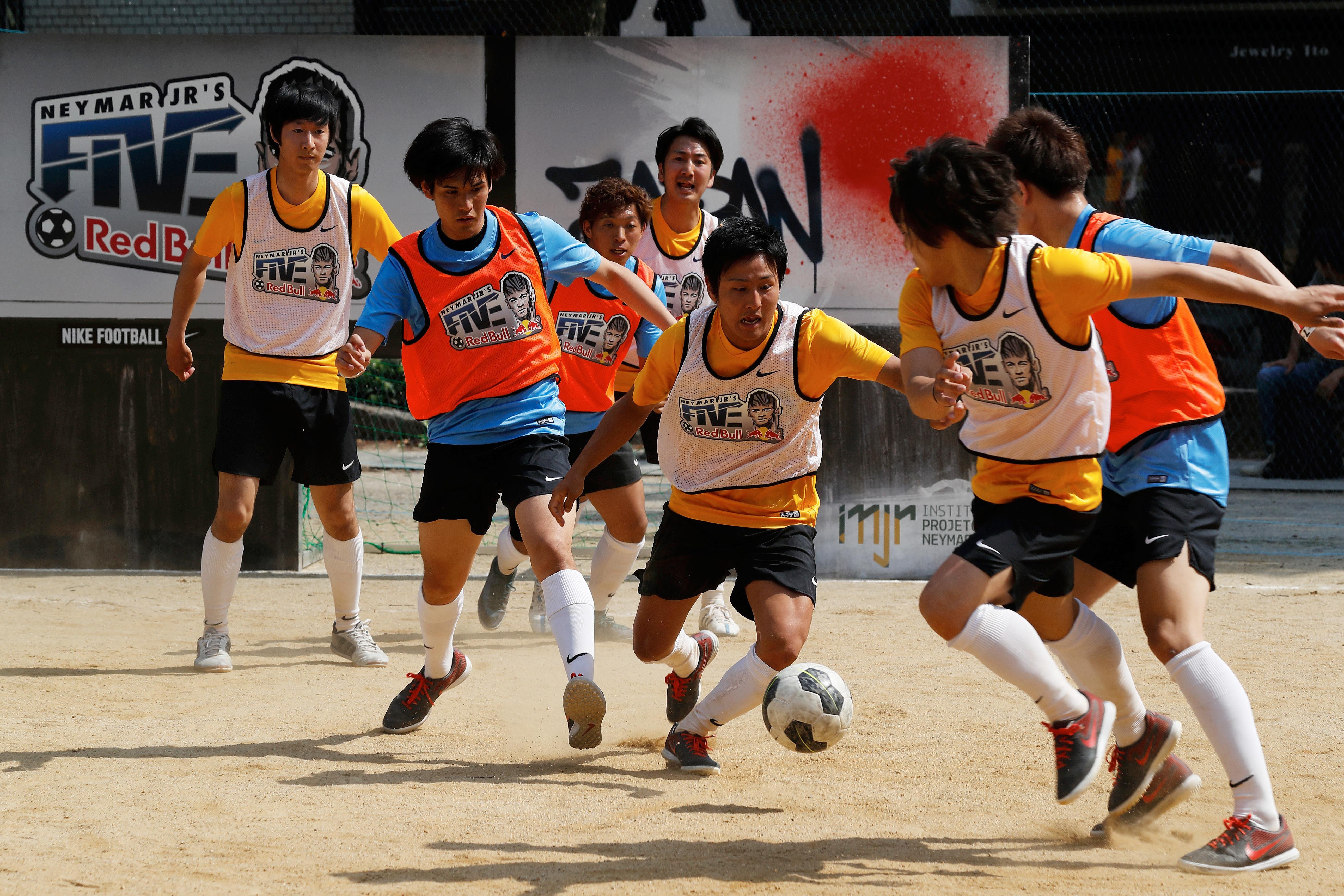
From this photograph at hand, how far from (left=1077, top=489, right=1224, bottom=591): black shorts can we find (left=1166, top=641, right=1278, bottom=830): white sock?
235 mm

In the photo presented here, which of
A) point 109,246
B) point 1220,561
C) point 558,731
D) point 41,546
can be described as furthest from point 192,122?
point 1220,561

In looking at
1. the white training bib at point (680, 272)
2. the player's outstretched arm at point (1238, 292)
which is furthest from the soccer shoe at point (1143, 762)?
the white training bib at point (680, 272)

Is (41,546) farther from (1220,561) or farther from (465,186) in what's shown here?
(1220,561)

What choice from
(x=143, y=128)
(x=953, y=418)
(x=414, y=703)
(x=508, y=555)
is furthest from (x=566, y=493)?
(x=143, y=128)

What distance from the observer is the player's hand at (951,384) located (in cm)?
297

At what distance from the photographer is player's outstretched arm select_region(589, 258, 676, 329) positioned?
452 cm

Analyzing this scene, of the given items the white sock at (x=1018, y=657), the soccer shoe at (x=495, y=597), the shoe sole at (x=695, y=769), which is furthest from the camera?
the soccer shoe at (x=495, y=597)

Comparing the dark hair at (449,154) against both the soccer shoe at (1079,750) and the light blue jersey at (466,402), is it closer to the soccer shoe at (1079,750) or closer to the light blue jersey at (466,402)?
the light blue jersey at (466,402)

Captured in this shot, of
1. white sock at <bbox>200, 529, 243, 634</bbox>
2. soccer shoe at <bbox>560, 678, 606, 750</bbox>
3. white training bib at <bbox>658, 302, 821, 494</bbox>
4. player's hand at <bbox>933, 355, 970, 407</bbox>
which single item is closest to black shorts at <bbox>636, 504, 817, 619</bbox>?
white training bib at <bbox>658, 302, 821, 494</bbox>

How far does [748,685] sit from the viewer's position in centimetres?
388

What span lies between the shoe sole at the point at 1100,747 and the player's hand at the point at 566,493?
1.60 m

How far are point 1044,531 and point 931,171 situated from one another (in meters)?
0.96

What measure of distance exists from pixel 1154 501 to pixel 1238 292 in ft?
1.95

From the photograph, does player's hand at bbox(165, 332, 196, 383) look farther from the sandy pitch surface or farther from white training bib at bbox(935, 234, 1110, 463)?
white training bib at bbox(935, 234, 1110, 463)
